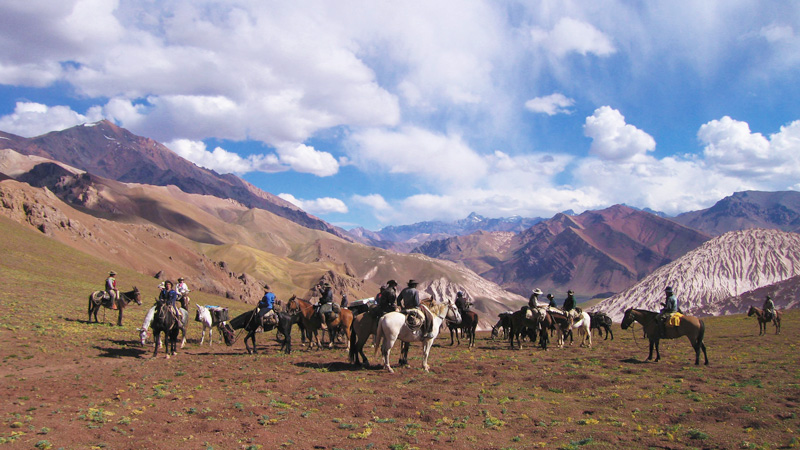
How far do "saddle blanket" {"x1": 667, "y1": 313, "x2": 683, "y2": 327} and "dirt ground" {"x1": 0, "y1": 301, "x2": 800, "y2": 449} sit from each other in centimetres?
221

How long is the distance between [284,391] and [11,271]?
49975mm

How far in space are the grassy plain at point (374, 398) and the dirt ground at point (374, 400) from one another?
68 mm

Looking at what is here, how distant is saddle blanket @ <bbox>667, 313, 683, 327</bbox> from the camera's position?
23.6m

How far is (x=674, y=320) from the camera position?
931 inches

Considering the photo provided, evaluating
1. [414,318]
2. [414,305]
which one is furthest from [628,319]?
[414,318]

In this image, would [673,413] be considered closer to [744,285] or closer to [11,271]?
[11,271]

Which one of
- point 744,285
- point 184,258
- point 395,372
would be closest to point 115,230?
point 184,258

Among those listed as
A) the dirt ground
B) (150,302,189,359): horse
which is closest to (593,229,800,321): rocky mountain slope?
the dirt ground

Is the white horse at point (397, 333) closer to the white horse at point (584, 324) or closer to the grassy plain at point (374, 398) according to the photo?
the grassy plain at point (374, 398)

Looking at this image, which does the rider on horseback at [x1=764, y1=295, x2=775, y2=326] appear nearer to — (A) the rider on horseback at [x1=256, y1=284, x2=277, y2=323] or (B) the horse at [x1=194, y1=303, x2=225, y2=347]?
(A) the rider on horseback at [x1=256, y1=284, x2=277, y2=323]

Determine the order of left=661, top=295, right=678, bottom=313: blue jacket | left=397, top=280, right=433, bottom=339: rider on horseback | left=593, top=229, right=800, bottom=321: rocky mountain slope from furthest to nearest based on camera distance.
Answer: left=593, top=229, right=800, bottom=321: rocky mountain slope
left=661, top=295, right=678, bottom=313: blue jacket
left=397, top=280, right=433, bottom=339: rider on horseback

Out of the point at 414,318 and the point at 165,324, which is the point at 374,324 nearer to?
the point at 414,318

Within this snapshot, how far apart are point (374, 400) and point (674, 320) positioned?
18.0 meters

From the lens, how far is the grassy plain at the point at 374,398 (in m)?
12.1
